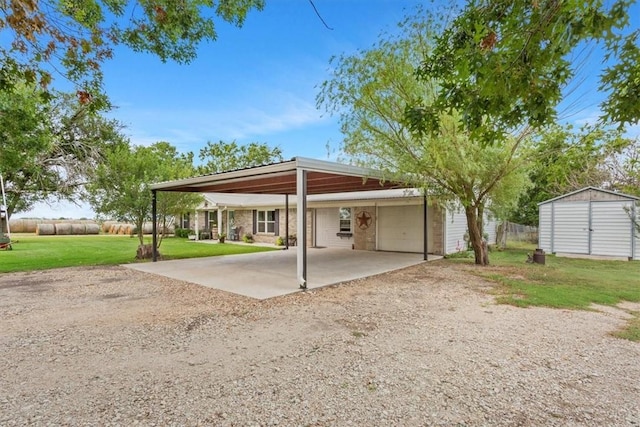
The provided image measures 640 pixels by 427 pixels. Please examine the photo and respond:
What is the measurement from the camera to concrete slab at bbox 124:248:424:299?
7.91 m

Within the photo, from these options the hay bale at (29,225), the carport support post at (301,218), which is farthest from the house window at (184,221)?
the carport support post at (301,218)

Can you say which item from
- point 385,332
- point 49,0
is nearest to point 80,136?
point 49,0

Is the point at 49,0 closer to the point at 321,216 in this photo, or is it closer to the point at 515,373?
the point at 515,373

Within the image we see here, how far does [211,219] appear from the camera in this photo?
75.1ft

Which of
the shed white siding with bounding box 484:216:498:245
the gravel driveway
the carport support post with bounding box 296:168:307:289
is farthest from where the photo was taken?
the shed white siding with bounding box 484:216:498:245

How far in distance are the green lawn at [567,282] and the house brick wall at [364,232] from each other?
413 centimetres

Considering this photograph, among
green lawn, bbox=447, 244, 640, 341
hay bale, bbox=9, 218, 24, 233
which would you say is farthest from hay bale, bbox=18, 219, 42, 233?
green lawn, bbox=447, 244, 640, 341

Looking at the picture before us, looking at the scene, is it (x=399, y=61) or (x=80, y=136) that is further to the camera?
(x=80, y=136)

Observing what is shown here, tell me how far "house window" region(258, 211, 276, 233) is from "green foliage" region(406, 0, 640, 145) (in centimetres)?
1581

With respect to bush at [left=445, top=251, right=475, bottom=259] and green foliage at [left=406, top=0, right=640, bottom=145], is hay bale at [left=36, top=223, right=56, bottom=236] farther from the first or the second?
green foliage at [left=406, top=0, right=640, bottom=145]

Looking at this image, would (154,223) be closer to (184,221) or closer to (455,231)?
(455,231)

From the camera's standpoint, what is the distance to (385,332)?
15.8 feet

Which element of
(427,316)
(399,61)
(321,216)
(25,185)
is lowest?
(427,316)

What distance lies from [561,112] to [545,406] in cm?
800
